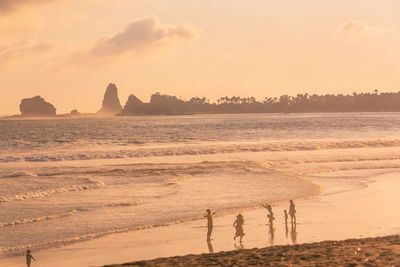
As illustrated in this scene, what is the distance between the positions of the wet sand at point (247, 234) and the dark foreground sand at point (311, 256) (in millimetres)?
307

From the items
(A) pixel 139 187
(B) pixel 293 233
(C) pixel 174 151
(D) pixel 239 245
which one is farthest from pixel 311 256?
(C) pixel 174 151

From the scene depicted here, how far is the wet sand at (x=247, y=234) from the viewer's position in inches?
678

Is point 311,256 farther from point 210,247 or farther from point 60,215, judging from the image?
point 60,215

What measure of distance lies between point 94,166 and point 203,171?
472 inches

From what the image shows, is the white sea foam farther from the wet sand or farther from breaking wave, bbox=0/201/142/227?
the wet sand

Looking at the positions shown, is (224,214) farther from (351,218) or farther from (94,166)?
(94,166)

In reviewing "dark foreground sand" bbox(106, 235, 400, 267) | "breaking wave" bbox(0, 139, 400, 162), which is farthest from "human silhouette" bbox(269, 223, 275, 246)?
"breaking wave" bbox(0, 139, 400, 162)

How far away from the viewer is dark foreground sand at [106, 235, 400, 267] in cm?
1412

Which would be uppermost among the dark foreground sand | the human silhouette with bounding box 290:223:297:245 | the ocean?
the dark foreground sand

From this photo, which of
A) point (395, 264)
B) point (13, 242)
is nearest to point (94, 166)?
point (13, 242)

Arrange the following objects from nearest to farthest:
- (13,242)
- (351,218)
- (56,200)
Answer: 1. (13,242)
2. (351,218)
3. (56,200)

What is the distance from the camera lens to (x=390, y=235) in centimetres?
1806

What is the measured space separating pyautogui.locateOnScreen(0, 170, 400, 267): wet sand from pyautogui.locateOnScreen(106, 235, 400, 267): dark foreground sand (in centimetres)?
31

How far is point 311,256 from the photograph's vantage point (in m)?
14.9
